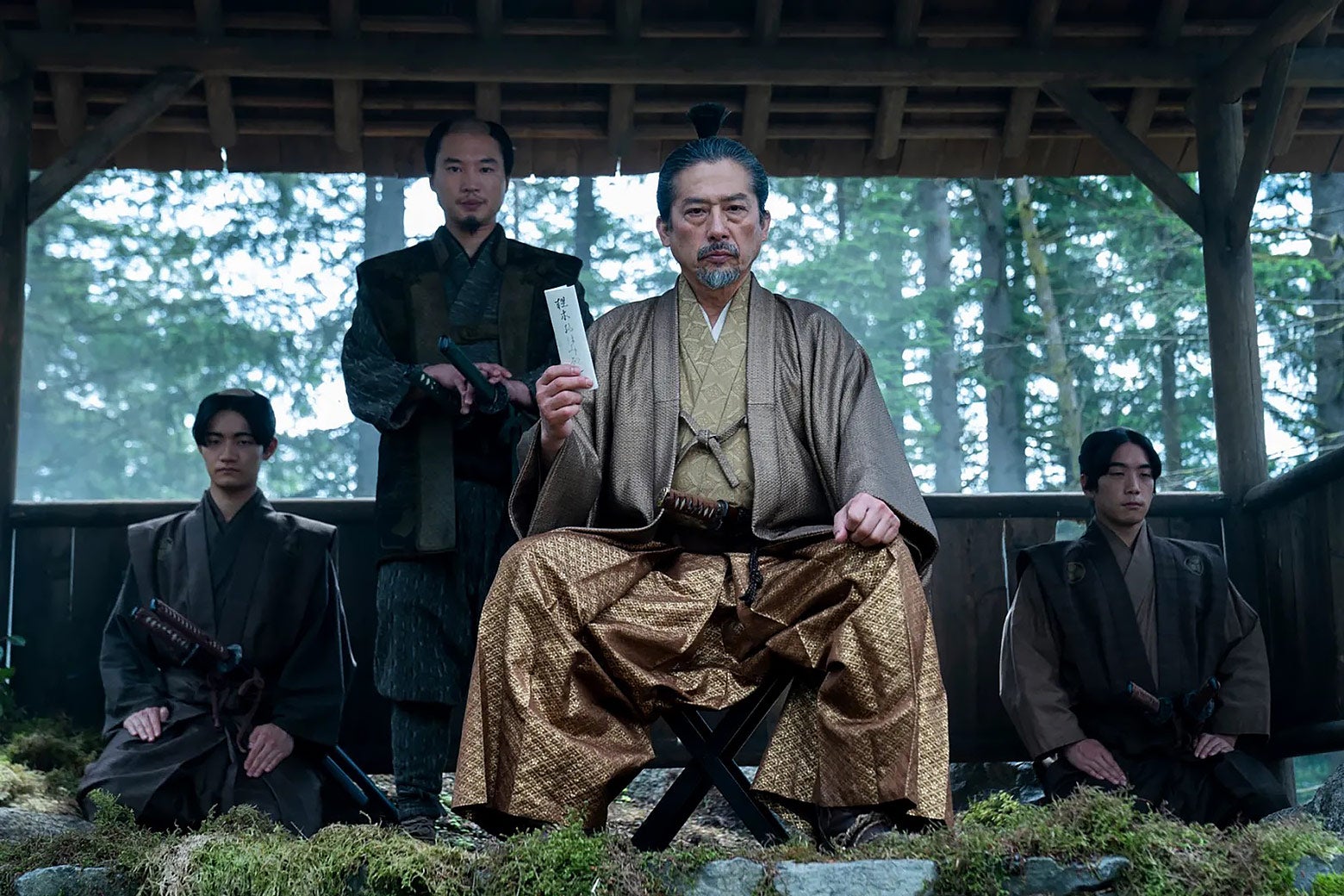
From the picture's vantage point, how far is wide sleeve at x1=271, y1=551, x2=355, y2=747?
4.95 m

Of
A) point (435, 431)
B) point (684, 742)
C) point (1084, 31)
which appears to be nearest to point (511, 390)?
point (435, 431)

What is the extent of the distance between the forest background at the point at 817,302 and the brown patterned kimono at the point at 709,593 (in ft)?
37.7

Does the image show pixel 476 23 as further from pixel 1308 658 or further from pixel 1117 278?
pixel 1117 278

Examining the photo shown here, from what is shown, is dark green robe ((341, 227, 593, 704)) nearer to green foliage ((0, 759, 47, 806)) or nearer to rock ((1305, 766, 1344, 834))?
green foliage ((0, 759, 47, 806))

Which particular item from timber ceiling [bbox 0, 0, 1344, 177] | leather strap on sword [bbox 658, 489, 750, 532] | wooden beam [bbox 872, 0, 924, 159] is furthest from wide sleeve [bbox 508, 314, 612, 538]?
wooden beam [bbox 872, 0, 924, 159]

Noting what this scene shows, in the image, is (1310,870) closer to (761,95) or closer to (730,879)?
(730,879)

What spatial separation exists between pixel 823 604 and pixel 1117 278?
44.3 feet

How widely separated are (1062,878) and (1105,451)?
243 cm

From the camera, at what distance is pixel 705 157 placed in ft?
13.5

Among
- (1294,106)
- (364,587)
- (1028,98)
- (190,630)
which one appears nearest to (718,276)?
(190,630)

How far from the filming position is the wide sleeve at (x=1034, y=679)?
504 cm

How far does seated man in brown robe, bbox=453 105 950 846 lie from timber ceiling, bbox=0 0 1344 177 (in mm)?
1969

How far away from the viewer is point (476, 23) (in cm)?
589

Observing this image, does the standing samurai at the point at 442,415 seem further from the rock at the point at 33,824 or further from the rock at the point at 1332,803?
the rock at the point at 1332,803
